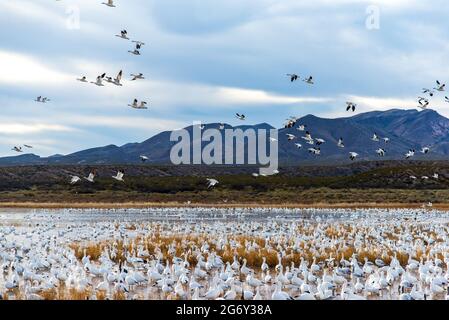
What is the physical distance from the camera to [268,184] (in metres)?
89.2

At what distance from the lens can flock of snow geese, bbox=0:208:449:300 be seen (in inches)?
661

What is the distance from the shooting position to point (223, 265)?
20797 mm

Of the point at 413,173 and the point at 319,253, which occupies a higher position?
the point at 413,173

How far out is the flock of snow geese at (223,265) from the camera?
55.1ft
